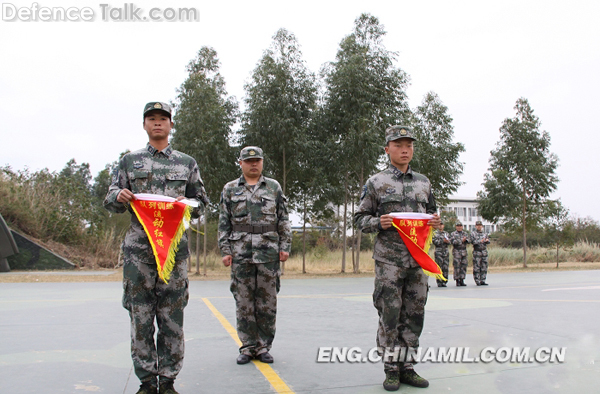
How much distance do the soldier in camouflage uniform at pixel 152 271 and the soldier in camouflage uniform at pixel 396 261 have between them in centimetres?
154

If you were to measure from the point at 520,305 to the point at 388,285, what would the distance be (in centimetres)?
556

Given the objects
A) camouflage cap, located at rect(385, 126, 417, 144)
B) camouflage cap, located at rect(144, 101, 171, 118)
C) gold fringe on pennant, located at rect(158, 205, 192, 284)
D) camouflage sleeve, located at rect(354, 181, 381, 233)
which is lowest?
gold fringe on pennant, located at rect(158, 205, 192, 284)

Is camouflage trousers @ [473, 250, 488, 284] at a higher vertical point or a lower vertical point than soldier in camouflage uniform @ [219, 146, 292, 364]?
lower

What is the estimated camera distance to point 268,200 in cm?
483

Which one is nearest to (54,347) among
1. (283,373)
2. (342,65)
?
(283,373)

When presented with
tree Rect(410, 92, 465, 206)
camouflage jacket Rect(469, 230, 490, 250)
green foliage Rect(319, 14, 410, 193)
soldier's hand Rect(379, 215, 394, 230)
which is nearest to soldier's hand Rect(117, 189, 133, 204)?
soldier's hand Rect(379, 215, 394, 230)

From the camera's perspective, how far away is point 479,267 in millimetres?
13320

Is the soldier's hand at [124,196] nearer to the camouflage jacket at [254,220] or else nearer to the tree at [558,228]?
the camouflage jacket at [254,220]

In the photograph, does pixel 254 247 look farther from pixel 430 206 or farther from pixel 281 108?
pixel 281 108

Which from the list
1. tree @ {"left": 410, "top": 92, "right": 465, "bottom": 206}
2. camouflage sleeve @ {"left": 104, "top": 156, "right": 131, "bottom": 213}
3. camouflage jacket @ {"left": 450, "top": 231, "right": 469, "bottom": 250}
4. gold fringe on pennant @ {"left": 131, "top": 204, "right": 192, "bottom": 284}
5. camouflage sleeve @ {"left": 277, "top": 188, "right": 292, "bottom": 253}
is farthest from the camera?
tree @ {"left": 410, "top": 92, "right": 465, "bottom": 206}

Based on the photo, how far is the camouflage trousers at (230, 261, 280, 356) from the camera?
4.60 meters

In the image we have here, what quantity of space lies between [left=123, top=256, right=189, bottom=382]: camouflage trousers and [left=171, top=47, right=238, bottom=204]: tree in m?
13.4

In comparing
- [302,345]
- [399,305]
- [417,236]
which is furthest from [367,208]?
[302,345]

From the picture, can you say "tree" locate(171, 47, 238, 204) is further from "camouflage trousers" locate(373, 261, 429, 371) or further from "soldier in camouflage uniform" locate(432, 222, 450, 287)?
"camouflage trousers" locate(373, 261, 429, 371)
